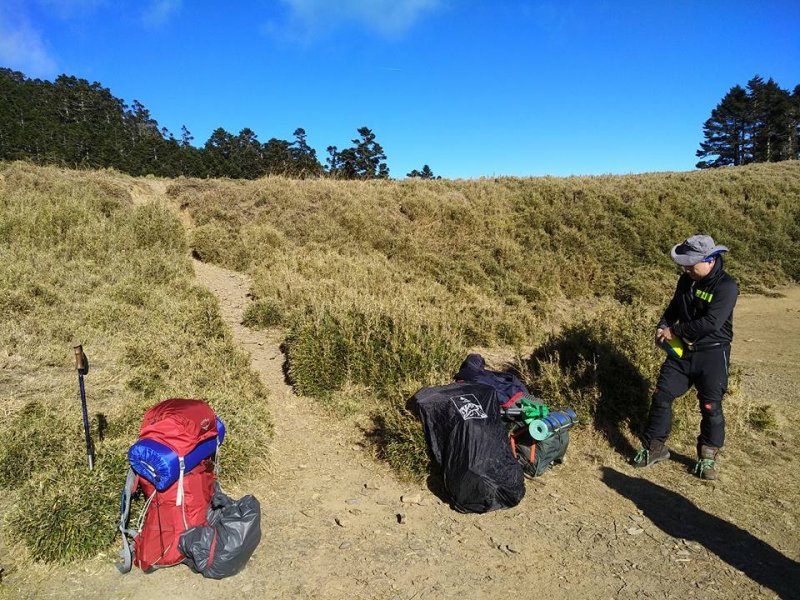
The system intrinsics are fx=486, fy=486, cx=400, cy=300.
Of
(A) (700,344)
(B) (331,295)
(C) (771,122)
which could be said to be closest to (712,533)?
(A) (700,344)

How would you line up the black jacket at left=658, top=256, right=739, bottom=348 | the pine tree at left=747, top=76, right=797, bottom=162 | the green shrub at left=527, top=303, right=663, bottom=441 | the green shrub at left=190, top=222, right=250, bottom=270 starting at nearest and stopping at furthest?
the black jacket at left=658, top=256, right=739, bottom=348, the green shrub at left=527, top=303, right=663, bottom=441, the green shrub at left=190, top=222, right=250, bottom=270, the pine tree at left=747, top=76, right=797, bottom=162

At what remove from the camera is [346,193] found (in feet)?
48.6

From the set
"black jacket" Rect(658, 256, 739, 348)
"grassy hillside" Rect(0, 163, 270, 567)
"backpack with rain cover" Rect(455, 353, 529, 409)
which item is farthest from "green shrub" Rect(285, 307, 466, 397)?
"black jacket" Rect(658, 256, 739, 348)

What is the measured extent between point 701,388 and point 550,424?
1.30 metres

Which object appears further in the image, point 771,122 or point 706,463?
point 771,122

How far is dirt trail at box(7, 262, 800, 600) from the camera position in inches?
117

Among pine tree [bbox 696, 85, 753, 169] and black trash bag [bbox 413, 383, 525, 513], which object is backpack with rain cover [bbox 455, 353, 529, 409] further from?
pine tree [bbox 696, 85, 753, 169]

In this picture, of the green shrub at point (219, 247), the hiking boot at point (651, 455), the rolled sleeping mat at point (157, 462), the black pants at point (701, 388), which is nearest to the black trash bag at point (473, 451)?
the hiking boot at point (651, 455)

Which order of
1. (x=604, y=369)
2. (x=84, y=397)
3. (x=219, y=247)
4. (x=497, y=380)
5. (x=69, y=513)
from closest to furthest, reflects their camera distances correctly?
1. (x=69, y=513)
2. (x=84, y=397)
3. (x=497, y=380)
4. (x=604, y=369)
5. (x=219, y=247)

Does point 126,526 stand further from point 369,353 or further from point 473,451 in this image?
point 369,353

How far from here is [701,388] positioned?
4.12m

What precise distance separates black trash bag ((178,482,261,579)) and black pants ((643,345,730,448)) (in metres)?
3.44

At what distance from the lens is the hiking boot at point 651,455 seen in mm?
4387

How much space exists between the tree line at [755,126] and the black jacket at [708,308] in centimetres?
4756
